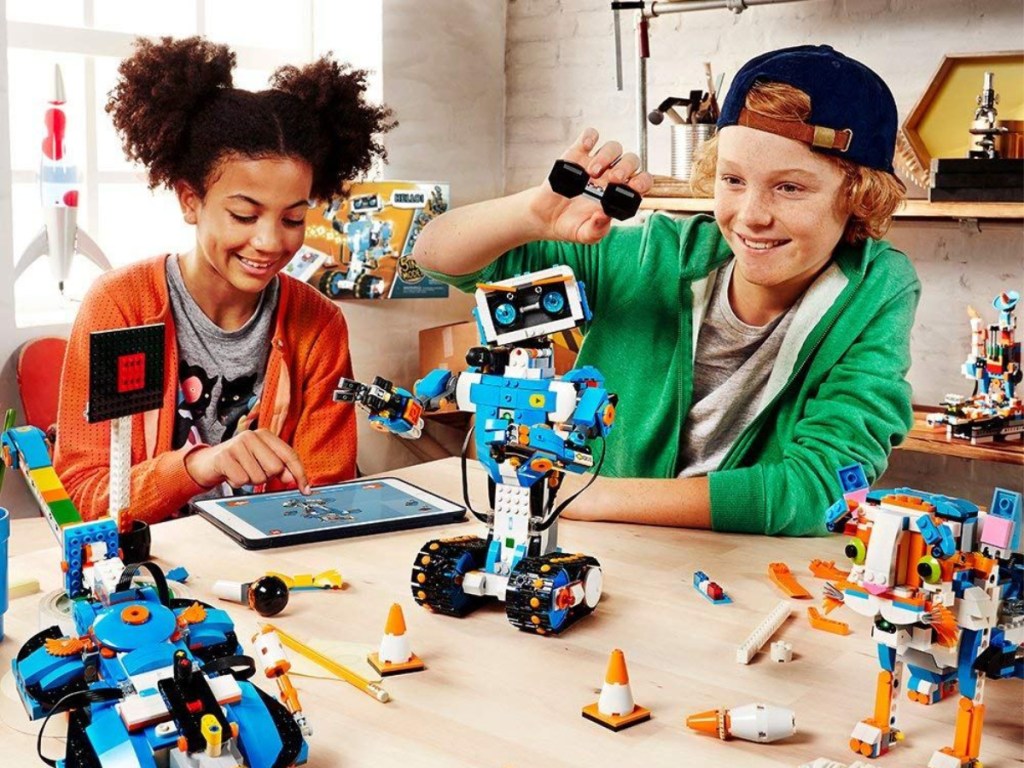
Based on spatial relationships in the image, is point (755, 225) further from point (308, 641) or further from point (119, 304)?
point (119, 304)

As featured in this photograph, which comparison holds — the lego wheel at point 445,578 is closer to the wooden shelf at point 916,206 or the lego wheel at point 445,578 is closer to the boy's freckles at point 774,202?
the boy's freckles at point 774,202

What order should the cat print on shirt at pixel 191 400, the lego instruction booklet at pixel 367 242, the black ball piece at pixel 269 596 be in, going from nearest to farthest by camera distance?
the black ball piece at pixel 269 596
the cat print on shirt at pixel 191 400
the lego instruction booklet at pixel 367 242

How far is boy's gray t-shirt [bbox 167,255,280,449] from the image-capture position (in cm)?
163

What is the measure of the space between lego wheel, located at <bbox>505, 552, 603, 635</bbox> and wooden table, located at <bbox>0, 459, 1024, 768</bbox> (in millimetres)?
16

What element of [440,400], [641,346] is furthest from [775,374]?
[440,400]

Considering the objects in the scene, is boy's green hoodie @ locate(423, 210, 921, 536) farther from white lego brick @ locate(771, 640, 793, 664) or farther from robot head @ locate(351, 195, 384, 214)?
robot head @ locate(351, 195, 384, 214)

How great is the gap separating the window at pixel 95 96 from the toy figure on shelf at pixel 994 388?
5.38ft

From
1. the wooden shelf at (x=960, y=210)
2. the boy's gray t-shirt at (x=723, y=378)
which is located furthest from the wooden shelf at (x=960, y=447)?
the boy's gray t-shirt at (x=723, y=378)

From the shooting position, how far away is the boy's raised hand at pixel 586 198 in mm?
1263

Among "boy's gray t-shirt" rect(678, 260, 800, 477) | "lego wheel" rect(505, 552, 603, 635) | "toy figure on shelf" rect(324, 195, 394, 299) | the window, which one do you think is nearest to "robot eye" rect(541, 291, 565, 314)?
"lego wheel" rect(505, 552, 603, 635)

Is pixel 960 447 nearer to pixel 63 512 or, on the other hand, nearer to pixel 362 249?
pixel 362 249

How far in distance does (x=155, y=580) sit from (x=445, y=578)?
0.97 feet

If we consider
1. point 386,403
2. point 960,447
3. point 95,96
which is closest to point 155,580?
point 386,403

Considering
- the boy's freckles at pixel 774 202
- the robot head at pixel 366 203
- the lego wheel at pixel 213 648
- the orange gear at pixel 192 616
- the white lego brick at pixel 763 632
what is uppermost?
the robot head at pixel 366 203
